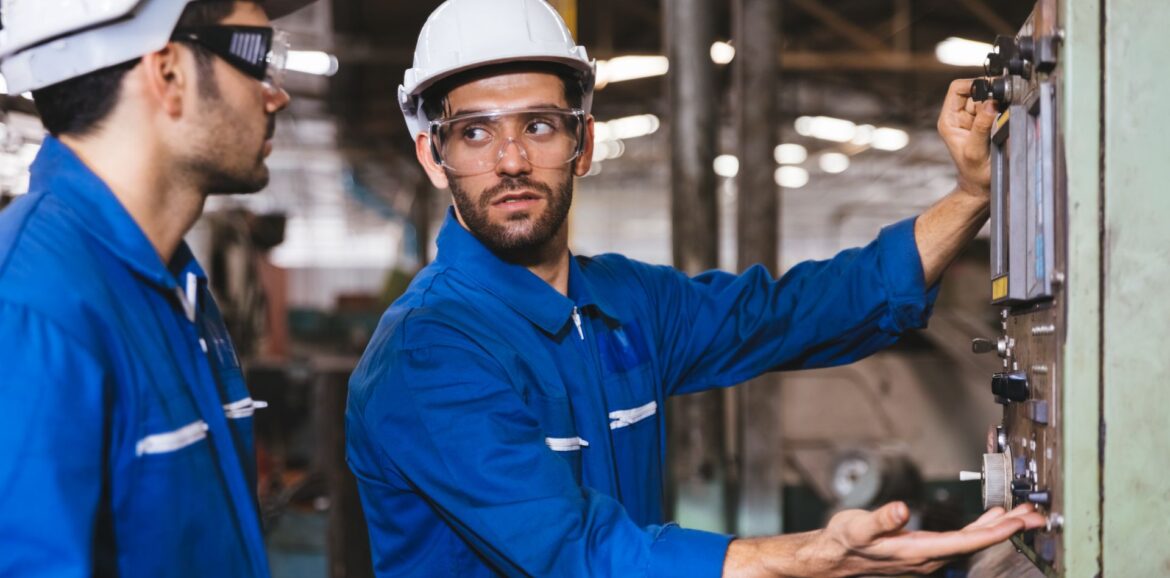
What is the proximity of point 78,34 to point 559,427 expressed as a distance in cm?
65

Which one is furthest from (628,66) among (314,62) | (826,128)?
(826,128)

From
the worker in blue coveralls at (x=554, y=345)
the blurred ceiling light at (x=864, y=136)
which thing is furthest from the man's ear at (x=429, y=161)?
the blurred ceiling light at (x=864, y=136)

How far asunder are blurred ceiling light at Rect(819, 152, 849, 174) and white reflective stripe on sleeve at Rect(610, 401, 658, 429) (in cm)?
1075

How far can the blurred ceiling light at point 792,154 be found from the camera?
1138 centimetres

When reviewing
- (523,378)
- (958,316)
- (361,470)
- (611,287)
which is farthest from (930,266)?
(958,316)

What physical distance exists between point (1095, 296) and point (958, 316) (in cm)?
628

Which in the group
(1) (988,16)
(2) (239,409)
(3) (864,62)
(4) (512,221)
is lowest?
(2) (239,409)

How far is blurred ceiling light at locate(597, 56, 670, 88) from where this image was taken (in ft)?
23.2

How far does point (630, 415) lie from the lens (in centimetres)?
136

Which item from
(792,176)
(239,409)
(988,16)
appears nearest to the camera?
(239,409)

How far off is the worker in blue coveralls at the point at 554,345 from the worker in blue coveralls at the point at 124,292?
226 mm

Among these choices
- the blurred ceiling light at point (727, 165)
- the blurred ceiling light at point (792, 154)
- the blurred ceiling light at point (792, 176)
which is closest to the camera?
the blurred ceiling light at point (727, 165)

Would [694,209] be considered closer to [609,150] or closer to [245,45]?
[245,45]

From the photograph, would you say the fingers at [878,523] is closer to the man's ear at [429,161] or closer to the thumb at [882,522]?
the thumb at [882,522]
